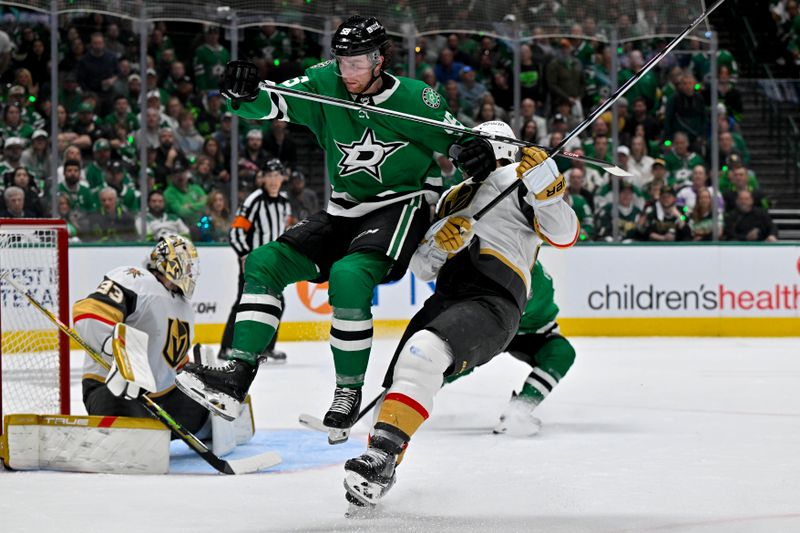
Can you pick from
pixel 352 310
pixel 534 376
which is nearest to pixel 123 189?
pixel 534 376

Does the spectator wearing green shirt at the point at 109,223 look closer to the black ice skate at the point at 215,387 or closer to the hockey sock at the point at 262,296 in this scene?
the hockey sock at the point at 262,296

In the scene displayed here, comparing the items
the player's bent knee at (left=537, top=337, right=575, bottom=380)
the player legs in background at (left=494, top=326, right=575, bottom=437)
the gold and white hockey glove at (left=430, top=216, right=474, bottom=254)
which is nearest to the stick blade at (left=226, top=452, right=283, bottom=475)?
the gold and white hockey glove at (left=430, top=216, right=474, bottom=254)

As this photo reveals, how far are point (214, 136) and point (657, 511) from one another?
5620 millimetres

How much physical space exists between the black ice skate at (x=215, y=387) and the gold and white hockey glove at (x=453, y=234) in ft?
2.23

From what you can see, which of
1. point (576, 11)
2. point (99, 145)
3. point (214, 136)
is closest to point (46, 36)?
point (99, 145)

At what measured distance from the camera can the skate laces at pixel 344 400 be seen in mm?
3062

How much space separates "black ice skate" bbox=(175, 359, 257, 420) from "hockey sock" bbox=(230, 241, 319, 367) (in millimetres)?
77

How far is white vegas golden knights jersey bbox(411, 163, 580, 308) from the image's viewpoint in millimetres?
3275

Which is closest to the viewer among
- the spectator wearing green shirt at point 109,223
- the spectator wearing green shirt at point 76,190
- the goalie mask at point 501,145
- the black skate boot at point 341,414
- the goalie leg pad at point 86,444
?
the black skate boot at point 341,414

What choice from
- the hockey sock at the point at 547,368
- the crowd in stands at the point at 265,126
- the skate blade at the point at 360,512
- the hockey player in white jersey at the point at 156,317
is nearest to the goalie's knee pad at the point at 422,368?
the skate blade at the point at 360,512

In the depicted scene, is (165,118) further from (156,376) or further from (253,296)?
(253,296)

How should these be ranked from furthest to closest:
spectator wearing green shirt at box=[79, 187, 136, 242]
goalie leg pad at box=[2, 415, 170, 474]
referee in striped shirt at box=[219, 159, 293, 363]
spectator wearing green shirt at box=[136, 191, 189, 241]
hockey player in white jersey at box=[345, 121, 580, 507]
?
spectator wearing green shirt at box=[136, 191, 189, 241] < spectator wearing green shirt at box=[79, 187, 136, 242] < referee in striped shirt at box=[219, 159, 293, 363] < goalie leg pad at box=[2, 415, 170, 474] < hockey player in white jersey at box=[345, 121, 580, 507]

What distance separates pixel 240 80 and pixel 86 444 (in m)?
1.33

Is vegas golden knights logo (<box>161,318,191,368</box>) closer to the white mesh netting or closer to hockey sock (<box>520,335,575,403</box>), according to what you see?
the white mesh netting
